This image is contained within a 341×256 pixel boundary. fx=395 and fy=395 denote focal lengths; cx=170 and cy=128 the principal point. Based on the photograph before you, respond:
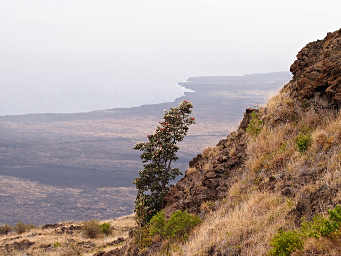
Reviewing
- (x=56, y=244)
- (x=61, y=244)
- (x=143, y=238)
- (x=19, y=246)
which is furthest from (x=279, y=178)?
(x=19, y=246)

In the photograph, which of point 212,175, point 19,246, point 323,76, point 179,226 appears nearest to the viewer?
point 179,226

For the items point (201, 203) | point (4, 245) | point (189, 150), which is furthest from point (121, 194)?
point (201, 203)

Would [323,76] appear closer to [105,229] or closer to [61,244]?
[61,244]

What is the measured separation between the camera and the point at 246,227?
27.0 feet

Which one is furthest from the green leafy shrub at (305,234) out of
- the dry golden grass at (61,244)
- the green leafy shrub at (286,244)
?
the dry golden grass at (61,244)

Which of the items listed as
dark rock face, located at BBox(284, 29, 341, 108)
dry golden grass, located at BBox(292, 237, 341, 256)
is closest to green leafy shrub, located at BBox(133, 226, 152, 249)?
dry golden grass, located at BBox(292, 237, 341, 256)

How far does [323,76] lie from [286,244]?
7.09 m

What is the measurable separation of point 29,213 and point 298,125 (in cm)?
12249

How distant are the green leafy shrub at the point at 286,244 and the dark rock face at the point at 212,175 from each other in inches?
185

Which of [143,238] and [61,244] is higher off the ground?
[143,238]

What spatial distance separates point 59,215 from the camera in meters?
121

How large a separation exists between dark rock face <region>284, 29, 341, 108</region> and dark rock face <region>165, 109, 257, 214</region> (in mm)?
2373

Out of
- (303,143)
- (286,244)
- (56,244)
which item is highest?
(303,143)

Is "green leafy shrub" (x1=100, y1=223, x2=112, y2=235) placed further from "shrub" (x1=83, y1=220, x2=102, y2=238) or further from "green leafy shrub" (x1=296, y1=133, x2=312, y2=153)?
"green leafy shrub" (x1=296, y1=133, x2=312, y2=153)
